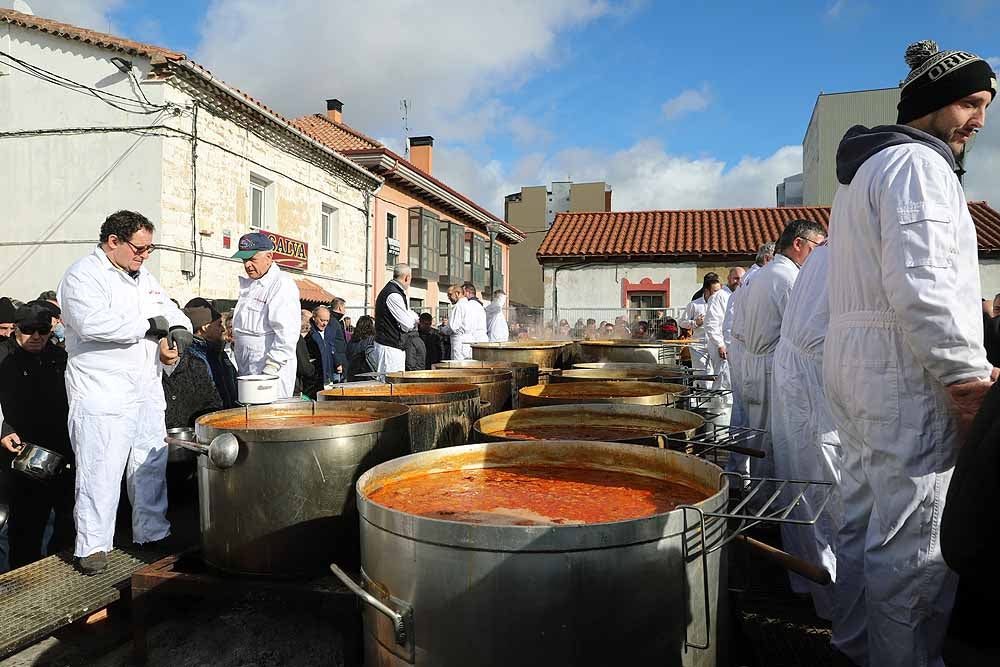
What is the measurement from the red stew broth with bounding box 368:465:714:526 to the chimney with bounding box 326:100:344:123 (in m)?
25.0

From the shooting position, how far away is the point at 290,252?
1736 cm

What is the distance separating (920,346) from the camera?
6.97 feet

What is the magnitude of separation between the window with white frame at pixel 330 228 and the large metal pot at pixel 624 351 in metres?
14.3

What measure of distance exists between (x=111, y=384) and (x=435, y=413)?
6.49 ft

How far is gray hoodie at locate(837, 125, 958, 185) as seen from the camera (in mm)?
2406

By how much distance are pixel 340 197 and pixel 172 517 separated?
1638 centimetres

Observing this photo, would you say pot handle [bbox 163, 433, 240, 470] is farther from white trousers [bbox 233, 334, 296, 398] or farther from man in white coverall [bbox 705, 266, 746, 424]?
man in white coverall [bbox 705, 266, 746, 424]

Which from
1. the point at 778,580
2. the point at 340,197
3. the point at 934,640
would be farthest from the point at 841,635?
the point at 340,197

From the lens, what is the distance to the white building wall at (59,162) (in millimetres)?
13617

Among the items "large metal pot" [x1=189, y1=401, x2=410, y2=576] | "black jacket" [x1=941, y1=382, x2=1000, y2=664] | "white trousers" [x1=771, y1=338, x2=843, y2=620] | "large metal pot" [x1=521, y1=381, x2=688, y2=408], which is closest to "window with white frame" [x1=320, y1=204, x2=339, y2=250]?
"large metal pot" [x1=521, y1=381, x2=688, y2=408]

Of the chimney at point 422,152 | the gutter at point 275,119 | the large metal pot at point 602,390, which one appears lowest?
the large metal pot at point 602,390

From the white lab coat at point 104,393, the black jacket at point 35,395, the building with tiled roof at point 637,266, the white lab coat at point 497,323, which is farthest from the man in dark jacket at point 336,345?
the building with tiled roof at point 637,266

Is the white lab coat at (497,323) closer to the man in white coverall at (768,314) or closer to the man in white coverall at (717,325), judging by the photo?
the man in white coverall at (717,325)

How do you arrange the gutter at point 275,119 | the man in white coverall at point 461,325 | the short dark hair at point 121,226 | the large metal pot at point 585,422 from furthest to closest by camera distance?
the gutter at point 275,119 → the man in white coverall at point 461,325 → the short dark hair at point 121,226 → the large metal pot at point 585,422
